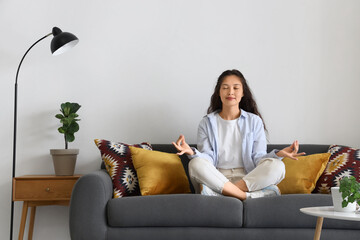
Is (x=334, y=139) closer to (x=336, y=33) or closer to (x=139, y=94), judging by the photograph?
(x=336, y=33)

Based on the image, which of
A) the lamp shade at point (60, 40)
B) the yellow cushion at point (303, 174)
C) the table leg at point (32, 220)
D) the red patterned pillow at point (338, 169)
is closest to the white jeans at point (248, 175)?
the yellow cushion at point (303, 174)

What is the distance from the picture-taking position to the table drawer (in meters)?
3.08

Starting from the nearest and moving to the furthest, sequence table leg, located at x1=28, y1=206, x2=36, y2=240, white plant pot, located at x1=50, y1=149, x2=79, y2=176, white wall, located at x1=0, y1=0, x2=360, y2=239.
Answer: white plant pot, located at x1=50, y1=149, x2=79, y2=176
table leg, located at x1=28, y1=206, x2=36, y2=240
white wall, located at x1=0, y1=0, x2=360, y2=239

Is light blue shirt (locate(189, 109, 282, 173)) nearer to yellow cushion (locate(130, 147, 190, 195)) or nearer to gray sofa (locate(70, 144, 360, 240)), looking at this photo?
yellow cushion (locate(130, 147, 190, 195))

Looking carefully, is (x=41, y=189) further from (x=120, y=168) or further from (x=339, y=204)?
(x=339, y=204)

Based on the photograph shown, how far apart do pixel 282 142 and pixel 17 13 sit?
2.16 metres

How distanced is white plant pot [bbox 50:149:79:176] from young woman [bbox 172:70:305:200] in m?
0.78

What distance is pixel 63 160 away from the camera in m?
3.23

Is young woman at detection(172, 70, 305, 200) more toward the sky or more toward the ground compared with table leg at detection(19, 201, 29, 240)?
more toward the sky

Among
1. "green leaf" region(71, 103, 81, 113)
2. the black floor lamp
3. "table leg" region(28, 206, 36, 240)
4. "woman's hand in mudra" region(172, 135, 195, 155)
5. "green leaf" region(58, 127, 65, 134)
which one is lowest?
"table leg" region(28, 206, 36, 240)

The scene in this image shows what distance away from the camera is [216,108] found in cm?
329

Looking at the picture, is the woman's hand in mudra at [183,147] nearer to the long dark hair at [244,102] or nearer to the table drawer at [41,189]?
the long dark hair at [244,102]

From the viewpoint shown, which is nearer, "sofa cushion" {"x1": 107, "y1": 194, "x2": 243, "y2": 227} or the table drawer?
"sofa cushion" {"x1": 107, "y1": 194, "x2": 243, "y2": 227}

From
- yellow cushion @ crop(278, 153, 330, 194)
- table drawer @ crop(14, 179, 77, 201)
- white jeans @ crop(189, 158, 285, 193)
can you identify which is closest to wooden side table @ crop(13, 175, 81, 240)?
table drawer @ crop(14, 179, 77, 201)
